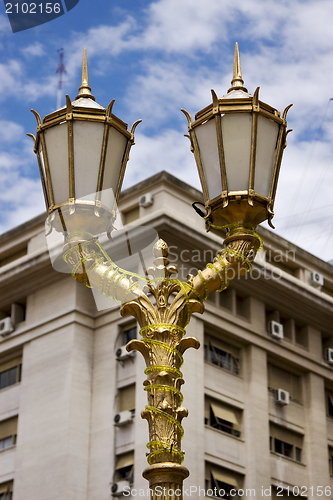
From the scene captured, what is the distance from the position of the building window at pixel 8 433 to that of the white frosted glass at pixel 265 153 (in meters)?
22.9

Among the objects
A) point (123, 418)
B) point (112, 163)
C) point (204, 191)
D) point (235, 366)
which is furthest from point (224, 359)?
point (204, 191)

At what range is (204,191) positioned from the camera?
6.25m

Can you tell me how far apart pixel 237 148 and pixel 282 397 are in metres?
23.4

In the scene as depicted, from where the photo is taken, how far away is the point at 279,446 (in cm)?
2842

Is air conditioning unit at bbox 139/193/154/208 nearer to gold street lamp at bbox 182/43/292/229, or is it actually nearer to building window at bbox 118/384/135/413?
building window at bbox 118/384/135/413

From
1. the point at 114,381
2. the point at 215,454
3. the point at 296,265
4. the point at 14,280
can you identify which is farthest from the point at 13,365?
the point at 296,265

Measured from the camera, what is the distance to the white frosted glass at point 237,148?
6.11 metres

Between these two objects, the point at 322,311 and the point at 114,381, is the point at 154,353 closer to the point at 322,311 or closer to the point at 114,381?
the point at 114,381

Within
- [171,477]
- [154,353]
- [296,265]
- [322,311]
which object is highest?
[296,265]

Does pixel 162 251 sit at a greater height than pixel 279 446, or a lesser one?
lesser

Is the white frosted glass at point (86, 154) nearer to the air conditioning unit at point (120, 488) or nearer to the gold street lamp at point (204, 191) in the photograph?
the gold street lamp at point (204, 191)

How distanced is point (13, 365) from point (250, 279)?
883 centimetres

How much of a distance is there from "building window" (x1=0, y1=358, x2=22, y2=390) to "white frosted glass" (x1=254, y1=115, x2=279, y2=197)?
77.5ft

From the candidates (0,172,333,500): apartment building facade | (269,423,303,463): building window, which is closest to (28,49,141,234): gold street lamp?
(0,172,333,500): apartment building facade
